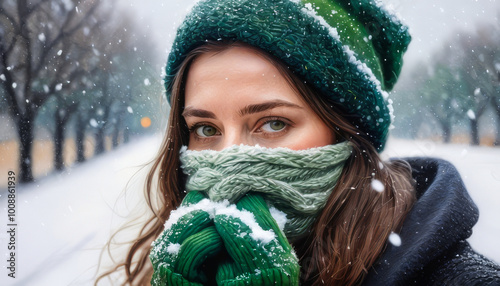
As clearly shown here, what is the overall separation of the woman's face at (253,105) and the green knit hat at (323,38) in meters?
0.06

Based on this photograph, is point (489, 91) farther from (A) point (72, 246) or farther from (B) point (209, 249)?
(A) point (72, 246)

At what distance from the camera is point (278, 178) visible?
1.03 metres

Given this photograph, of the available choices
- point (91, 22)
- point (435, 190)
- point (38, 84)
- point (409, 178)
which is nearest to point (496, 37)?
point (409, 178)

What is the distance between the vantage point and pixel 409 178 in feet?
4.39

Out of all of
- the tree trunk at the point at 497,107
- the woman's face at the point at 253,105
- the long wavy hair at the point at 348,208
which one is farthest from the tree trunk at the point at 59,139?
the tree trunk at the point at 497,107

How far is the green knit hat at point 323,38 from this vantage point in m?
1.07

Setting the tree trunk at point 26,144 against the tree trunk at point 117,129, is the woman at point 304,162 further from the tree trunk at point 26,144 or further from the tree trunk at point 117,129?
the tree trunk at point 117,129

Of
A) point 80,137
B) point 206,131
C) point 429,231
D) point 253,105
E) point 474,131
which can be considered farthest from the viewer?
point 80,137

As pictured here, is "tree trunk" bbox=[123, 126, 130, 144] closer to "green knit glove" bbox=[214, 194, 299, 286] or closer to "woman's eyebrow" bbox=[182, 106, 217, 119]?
"woman's eyebrow" bbox=[182, 106, 217, 119]

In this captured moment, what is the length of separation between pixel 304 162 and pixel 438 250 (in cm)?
40

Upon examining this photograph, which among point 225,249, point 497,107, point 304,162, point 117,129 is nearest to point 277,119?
point 304,162

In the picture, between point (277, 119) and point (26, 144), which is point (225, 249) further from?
point (26, 144)

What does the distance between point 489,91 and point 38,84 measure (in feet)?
9.58

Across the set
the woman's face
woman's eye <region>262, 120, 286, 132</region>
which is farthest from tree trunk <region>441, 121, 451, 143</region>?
woman's eye <region>262, 120, 286, 132</region>
